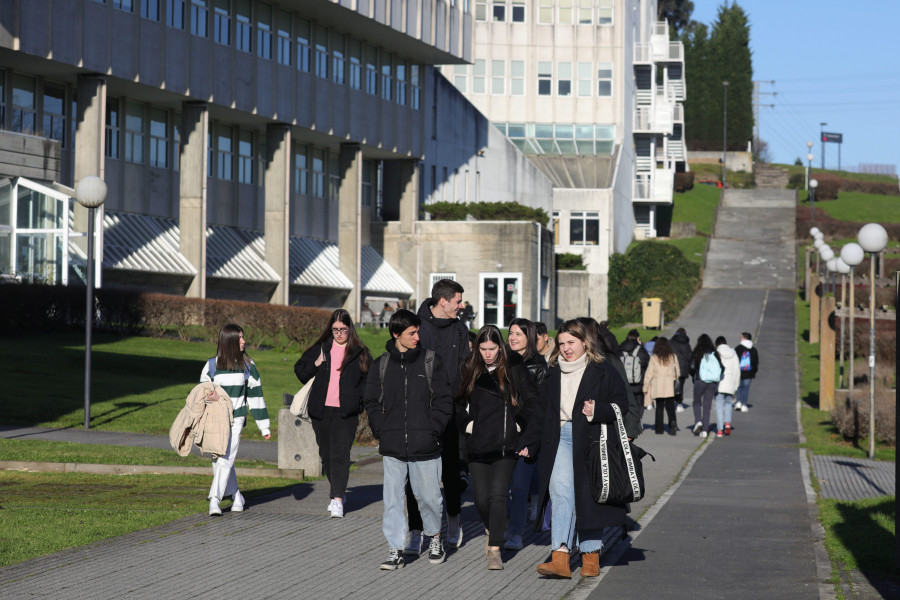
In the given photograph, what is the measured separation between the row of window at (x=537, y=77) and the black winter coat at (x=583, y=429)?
63.9m

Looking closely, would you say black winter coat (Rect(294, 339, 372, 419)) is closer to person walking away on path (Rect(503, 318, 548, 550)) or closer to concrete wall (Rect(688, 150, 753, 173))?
person walking away on path (Rect(503, 318, 548, 550))

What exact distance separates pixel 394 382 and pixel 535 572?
1642 millimetres

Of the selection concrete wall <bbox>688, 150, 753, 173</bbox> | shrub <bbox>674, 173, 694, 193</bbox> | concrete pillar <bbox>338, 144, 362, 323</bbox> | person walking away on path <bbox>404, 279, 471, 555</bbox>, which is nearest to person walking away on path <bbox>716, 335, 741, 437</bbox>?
person walking away on path <bbox>404, 279, 471, 555</bbox>

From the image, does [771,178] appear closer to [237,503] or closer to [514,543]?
[237,503]

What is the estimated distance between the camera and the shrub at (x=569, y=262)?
60.7 m

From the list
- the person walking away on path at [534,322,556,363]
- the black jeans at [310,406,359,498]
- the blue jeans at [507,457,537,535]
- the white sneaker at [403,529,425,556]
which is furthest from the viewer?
the person walking away on path at [534,322,556,363]

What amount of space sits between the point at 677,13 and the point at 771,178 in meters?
22.9

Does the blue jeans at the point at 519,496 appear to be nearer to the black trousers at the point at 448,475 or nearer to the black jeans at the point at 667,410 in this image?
the black trousers at the point at 448,475

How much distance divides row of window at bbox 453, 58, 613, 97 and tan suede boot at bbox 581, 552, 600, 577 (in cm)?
6429

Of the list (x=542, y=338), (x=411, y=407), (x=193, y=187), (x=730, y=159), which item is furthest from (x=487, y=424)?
(x=730, y=159)

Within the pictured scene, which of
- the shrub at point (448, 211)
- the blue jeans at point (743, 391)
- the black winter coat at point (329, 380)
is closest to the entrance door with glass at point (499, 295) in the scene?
the shrub at point (448, 211)

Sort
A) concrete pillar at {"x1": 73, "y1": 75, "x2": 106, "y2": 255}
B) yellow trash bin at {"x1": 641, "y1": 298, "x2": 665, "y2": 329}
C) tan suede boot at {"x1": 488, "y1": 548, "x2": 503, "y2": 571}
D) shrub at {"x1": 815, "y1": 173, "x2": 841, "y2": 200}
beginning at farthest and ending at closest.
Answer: shrub at {"x1": 815, "y1": 173, "x2": 841, "y2": 200} → yellow trash bin at {"x1": 641, "y1": 298, "x2": 665, "y2": 329} → concrete pillar at {"x1": 73, "y1": 75, "x2": 106, "y2": 255} → tan suede boot at {"x1": 488, "y1": 548, "x2": 503, "y2": 571}

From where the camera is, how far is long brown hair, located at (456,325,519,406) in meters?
9.41

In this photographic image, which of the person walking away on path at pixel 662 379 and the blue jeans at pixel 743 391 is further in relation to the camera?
the blue jeans at pixel 743 391
